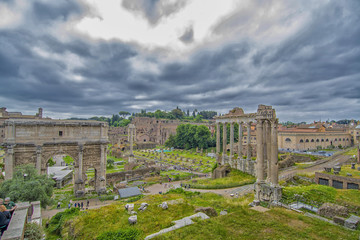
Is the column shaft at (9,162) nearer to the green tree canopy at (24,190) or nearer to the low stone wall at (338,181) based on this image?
the green tree canopy at (24,190)

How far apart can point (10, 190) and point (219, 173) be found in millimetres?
25123

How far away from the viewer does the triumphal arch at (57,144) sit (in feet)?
70.1

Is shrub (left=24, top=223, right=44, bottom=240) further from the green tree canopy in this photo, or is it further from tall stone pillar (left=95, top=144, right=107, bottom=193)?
tall stone pillar (left=95, top=144, right=107, bottom=193)

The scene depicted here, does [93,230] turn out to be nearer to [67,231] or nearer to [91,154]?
[67,231]

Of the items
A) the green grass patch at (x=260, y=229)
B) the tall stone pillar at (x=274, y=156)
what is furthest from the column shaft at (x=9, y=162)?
the tall stone pillar at (x=274, y=156)

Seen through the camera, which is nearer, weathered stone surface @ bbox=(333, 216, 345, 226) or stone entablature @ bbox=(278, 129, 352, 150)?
weathered stone surface @ bbox=(333, 216, 345, 226)

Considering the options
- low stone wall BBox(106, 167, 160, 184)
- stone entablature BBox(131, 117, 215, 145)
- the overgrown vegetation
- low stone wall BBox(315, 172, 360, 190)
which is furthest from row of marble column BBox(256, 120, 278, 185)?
stone entablature BBox(131, 117, 215, 145)

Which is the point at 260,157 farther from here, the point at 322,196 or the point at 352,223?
the point at 352,223

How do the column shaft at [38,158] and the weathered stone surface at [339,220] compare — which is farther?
the column shaft at [38,158]

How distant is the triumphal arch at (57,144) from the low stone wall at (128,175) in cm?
612

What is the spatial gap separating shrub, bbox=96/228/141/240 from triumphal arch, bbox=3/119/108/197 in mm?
18037

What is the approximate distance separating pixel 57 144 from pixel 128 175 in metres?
13.9

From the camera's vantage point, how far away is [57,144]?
23.7m

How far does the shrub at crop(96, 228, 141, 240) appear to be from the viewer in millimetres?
8663
